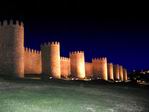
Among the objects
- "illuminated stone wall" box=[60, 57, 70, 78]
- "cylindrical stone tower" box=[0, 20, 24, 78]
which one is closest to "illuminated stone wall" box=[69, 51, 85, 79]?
"illuminated stone wall" box=[60, 57, 70, 78]

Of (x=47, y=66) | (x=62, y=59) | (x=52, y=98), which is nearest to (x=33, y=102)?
(x=52, y=98)

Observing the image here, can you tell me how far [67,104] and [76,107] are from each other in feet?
2.09

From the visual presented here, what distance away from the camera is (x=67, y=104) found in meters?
13.8

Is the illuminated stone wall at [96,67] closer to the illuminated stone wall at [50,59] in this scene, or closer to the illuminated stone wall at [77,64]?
the illuminated stone wall at [77,64]

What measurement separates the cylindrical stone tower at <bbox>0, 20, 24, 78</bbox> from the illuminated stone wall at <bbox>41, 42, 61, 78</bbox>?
1017 cm

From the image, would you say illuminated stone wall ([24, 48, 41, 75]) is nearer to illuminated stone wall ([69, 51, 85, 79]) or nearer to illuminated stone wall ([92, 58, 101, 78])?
illuminated stone wall ([69, 51, 85, 79])

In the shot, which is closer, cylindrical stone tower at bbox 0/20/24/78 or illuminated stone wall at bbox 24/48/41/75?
cylindrical stone tower at bbox 0/20/24/78

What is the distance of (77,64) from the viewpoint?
53594mm

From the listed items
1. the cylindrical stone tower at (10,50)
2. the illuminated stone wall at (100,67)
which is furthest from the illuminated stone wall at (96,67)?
the cylindrical stone tower at (10,50)

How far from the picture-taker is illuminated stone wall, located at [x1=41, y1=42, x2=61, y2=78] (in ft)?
136

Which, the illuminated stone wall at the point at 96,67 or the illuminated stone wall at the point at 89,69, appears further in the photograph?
the illuminated stone wall at the point at 96,67

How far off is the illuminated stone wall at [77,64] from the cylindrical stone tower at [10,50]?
22.6 meters

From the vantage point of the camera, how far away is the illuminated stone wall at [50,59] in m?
41.5

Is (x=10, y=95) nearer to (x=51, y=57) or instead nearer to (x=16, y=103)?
(x=16, y=103)
